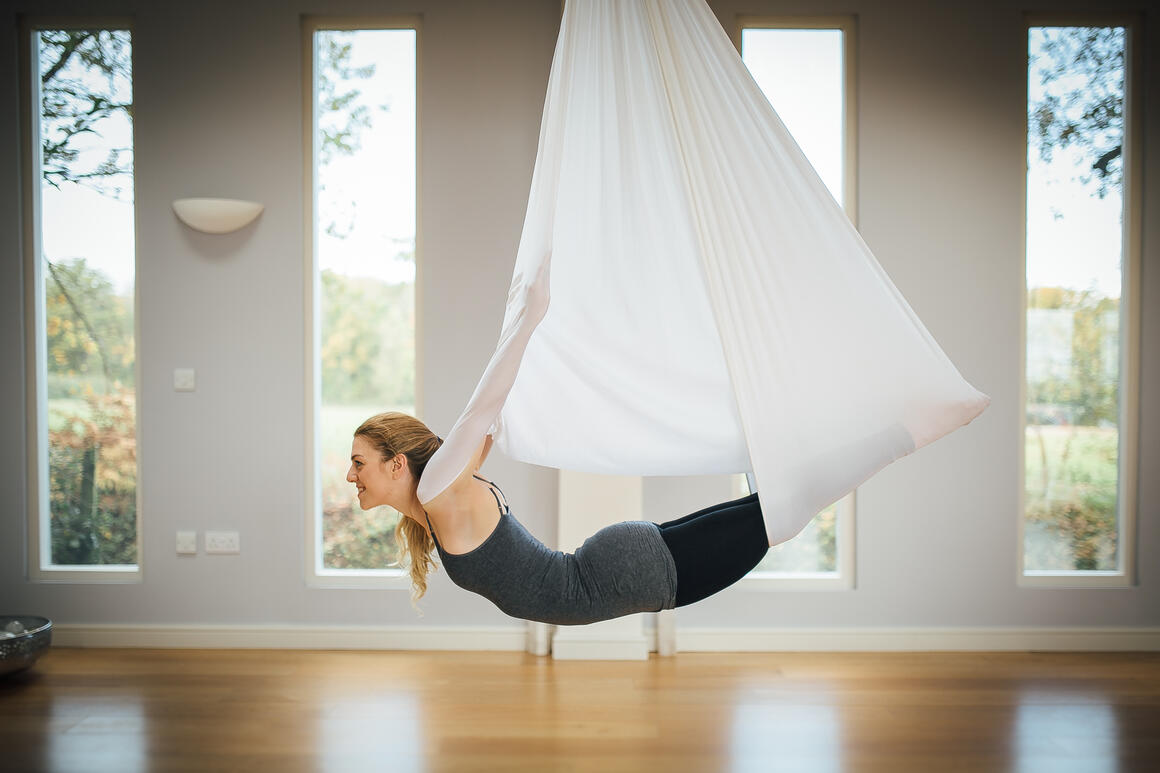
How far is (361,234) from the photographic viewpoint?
3111 millimetres

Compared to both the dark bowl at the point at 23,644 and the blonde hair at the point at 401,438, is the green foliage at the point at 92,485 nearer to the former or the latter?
the dark bowl at the point at 23,644

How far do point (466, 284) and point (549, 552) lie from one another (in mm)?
1490

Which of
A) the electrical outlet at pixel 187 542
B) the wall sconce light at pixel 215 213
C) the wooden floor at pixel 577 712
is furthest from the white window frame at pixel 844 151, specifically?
the electrical outlet at pixel 187 542

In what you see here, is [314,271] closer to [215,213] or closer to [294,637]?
[215,213]

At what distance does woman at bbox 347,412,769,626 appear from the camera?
1.75m

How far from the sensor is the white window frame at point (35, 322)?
3109 mm

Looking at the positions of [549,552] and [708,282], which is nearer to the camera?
[708,282]

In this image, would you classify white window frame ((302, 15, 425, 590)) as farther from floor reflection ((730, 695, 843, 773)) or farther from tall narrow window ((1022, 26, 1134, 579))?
tall narrow window ((1022, 26, 1134, 579))

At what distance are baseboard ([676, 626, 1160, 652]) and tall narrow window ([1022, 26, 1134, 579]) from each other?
247mm

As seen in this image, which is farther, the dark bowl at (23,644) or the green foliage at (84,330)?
the green foliage at (84,330)

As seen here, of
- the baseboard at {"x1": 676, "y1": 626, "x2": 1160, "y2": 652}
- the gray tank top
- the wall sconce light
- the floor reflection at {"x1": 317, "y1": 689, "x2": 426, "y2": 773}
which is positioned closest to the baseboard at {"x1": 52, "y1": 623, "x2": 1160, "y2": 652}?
the baseboard at {"x1": 676, "y1": 626, "x2": 1160, "y2": 652}

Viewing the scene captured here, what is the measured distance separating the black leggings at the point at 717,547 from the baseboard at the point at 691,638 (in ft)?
4.38

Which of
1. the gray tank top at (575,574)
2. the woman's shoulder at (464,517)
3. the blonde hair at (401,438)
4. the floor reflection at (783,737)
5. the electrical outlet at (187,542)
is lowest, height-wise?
the floor reflection at (783,737)

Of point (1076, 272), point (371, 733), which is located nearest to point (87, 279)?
point (371, 733)
